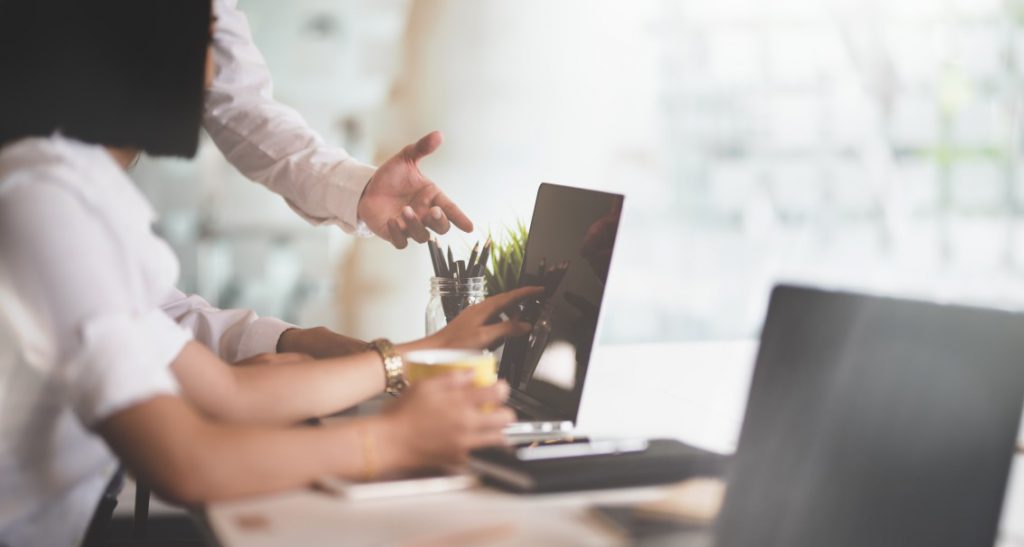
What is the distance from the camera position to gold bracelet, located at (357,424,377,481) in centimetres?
97

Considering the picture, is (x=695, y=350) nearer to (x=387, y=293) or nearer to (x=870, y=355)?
(x=870, y=355)

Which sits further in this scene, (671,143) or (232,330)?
(671,143)

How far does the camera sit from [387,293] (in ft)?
14.3

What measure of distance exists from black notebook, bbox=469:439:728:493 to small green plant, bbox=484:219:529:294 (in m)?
0.50

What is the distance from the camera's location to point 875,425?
30.0 inches

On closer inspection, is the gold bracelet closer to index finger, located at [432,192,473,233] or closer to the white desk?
the white desk

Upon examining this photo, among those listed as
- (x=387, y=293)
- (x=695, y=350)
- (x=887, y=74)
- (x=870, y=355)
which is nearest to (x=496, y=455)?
(x=870, y=355)

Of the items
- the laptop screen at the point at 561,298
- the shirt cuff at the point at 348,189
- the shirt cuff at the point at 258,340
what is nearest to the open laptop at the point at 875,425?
the laptop screen at the point at 561,298

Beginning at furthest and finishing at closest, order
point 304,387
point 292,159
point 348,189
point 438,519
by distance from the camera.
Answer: point 292,159 → point 348,189 → point 304,387 → point 438,519

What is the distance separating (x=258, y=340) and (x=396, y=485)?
26.1 inches

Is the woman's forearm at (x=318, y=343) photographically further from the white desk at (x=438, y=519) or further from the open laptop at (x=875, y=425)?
the open laptop at (x=875, y=425)

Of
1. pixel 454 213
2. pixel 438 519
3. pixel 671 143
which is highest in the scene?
pixel 671 143

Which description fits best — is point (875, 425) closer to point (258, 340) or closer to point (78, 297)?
point (78, 297)

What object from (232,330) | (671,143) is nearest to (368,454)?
(232,330)
